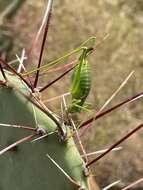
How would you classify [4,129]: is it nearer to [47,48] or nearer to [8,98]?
[8,98]

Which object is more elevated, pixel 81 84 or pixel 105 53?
pixel 81 84

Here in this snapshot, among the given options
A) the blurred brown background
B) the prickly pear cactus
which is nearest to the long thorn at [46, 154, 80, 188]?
the prickly pear cactus

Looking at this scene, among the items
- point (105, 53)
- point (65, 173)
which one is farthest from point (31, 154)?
point (105, 53)

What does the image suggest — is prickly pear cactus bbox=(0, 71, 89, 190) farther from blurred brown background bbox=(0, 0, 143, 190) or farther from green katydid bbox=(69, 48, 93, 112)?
blurred brown background bbox=(0, 0, 143, 190)

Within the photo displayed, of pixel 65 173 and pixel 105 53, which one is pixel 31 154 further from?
pixel 105 53

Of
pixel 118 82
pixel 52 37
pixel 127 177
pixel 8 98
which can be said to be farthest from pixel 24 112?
pixel 52 37

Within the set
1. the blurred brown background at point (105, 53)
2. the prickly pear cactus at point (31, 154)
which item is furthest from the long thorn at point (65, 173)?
the blurred brown background at point (105, 53)

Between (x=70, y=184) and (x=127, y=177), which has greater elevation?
(x=70, y=184)
